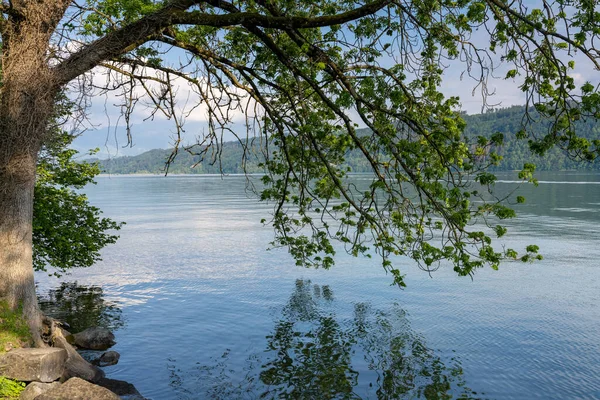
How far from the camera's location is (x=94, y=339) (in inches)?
703

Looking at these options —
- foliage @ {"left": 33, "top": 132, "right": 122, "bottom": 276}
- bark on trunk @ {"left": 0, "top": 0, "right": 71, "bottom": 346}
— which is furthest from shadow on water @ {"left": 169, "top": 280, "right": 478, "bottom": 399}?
foliage @ {"left": 33, "top": 132, "right": 122, "bottom": 276}

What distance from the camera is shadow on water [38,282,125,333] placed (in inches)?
828

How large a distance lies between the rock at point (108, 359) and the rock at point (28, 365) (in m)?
5.24

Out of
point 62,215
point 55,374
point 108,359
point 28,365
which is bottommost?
point 108,359

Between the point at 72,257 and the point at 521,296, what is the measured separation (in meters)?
19.8

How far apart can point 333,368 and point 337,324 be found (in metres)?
4.84

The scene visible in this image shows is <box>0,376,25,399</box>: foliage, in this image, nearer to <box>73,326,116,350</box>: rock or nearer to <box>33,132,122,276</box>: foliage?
<box>73,326,116,350</box>: rock

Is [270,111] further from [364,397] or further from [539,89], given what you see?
[364,397]

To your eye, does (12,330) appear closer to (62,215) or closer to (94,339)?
(94,339)

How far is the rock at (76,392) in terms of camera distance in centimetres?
996

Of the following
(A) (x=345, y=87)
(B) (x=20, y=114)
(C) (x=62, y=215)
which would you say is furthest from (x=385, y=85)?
(C) (x=62, y=215)

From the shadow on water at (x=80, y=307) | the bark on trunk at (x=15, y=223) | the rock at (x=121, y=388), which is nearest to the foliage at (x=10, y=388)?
the bark on trunk at (x=15, y=223)

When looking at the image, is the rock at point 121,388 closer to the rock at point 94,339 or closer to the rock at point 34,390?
the rock at point 34,390

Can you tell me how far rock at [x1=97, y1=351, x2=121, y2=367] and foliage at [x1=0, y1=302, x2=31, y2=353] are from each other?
4950 mm
